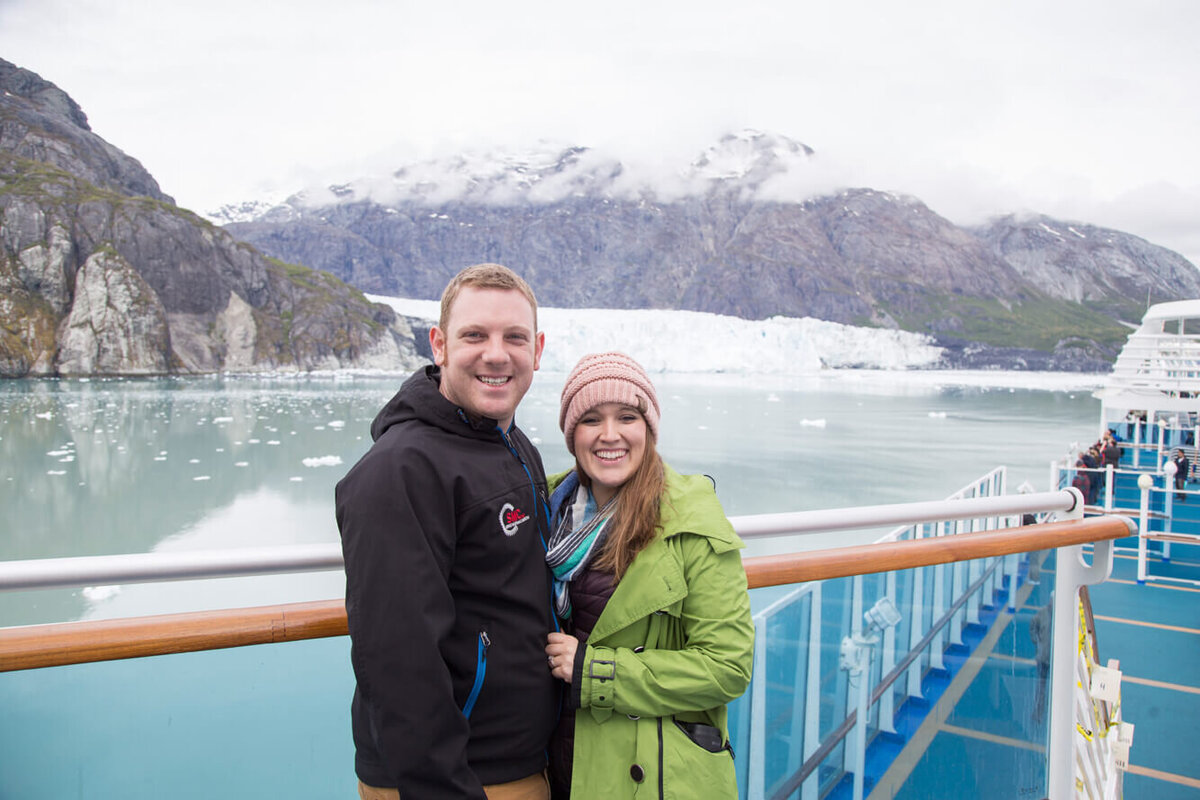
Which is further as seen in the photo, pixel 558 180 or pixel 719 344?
pixel 558 180

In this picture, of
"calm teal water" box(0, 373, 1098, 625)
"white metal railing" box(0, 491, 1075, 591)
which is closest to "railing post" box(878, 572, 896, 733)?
"white metal railing" box(0, 491, 1075, 591)

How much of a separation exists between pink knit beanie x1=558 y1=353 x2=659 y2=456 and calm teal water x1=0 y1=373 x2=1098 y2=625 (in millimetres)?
4839

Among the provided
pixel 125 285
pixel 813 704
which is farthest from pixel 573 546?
pixel 125 285

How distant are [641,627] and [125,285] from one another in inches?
1781

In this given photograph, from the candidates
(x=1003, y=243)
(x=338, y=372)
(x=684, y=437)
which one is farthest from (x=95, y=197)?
(x=1003, y=243)

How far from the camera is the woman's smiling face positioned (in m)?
1.13

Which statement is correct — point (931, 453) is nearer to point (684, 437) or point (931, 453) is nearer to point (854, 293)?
point (684, 437)

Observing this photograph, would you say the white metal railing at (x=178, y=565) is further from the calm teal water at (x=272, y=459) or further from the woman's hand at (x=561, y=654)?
the calm teal water at (x=272, y=459)

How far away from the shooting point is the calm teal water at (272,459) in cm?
769

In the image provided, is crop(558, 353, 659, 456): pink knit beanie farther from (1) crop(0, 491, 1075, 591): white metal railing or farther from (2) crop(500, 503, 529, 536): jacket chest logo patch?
(1) crop(0, 491, 1075, 591): white metal railing

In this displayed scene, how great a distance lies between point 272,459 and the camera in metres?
12.8

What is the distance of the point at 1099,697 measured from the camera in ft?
6.01

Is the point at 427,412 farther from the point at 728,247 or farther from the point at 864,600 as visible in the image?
the point at 728,247

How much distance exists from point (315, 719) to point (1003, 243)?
576 ft
